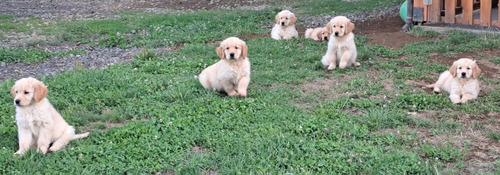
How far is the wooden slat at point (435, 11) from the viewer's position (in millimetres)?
12203

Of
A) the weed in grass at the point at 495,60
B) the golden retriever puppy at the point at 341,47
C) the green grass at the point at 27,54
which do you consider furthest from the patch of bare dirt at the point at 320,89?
the green grass at the point at 27,54

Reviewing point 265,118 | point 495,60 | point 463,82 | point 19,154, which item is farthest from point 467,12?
point 19,154

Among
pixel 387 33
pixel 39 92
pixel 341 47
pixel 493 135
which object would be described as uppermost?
pixel 39 92

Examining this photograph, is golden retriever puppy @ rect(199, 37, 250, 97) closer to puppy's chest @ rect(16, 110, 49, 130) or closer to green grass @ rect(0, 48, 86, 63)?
puppy's chest @ rect(16, 110, 49, 130)

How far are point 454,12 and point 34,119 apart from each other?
9822mm

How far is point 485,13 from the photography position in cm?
1151

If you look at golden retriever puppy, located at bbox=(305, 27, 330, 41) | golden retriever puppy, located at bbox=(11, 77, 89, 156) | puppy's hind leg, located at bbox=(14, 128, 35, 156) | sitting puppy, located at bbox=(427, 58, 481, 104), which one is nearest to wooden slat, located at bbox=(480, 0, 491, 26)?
golden retriever puppy, located at bbox=(305, 27, 330, 41)

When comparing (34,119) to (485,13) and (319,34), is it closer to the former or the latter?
(319,34)

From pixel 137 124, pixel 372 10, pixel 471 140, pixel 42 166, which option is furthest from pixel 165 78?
pixel 372 10

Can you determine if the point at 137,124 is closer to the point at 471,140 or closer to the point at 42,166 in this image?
the point at 42,166

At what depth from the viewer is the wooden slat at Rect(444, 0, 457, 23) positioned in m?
12.0

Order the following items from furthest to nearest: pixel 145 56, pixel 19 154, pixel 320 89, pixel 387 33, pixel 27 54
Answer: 1. pixel 387 33
2. pixel 27 54
3. pixel 145 56
4. pixel 320 89
5. pixel 19 154

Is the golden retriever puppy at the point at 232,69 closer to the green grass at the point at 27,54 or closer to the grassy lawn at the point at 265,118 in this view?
the grassy lawn at the point at 265,118

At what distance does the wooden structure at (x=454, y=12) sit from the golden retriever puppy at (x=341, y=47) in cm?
414
